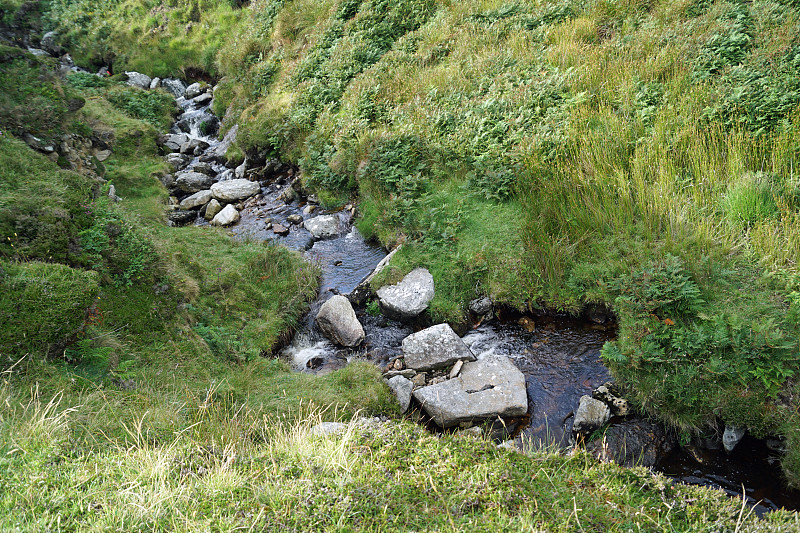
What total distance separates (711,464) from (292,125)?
1238cm

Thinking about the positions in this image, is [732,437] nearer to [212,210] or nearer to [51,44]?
[212,210]

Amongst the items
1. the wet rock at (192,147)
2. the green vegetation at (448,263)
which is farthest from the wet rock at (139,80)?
the green vegetation at (448,263)

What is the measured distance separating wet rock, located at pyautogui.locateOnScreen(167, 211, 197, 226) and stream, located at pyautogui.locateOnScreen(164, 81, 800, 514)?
1.39 m

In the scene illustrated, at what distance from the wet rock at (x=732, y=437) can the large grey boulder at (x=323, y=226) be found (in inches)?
312

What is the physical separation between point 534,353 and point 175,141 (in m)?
15.2

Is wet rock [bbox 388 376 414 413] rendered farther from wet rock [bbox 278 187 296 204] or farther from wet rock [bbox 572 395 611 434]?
wet rock [bbox 278 187 296 204]

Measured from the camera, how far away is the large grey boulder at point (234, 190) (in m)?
12.7

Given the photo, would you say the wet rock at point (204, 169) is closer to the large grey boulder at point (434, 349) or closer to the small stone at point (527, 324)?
the large grey boulder at point (434, 349)

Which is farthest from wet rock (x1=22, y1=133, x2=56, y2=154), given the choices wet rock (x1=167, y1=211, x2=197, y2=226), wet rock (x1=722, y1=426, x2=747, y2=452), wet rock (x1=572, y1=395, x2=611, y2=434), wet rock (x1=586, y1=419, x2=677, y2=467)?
wet rock (x1=722, y1=426, x2=747, y2=452)

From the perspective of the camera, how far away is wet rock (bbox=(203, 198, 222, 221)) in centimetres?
1213

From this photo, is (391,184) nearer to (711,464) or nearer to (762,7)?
(711,464)

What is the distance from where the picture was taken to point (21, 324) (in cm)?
464

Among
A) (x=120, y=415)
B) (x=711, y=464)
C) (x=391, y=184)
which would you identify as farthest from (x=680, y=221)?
(x=120, y=415)

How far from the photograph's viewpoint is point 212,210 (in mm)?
12172
